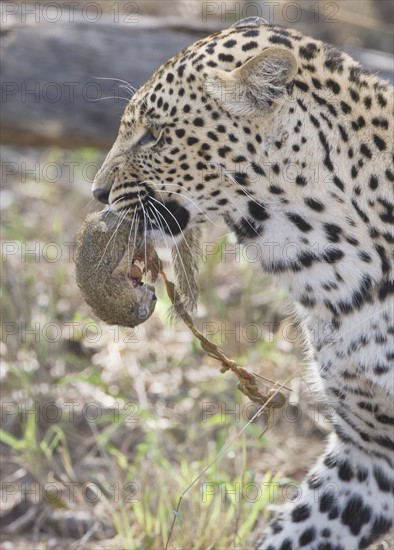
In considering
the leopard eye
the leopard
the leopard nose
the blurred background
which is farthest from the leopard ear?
the blurred background

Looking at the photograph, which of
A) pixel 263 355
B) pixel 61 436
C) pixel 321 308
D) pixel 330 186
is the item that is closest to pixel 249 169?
pixel 330 186

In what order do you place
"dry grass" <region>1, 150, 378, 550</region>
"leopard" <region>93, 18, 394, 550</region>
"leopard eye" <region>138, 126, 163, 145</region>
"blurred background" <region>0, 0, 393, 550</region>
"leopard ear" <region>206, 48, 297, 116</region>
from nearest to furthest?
"leopard ear" <region>206, 48, 297, 116</region>
"leopard" <region>93, 18, 394, 550</region>
"leopard eye" <region>138, 126, 163, 145</region>
"dry grass" <region>1, 150, 378, 550</region>
"blurred background" <region>0, 0, 393, 550</region>

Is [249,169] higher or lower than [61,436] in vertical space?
higher

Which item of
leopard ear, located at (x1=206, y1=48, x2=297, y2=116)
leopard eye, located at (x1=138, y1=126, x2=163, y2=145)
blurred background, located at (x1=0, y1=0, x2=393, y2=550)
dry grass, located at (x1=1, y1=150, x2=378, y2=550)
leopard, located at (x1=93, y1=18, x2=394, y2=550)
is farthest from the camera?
blurred background, located at (x1=0, y1=0, x2=393, y2=550)

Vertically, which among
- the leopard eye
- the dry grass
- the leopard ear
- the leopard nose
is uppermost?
the leopard ear

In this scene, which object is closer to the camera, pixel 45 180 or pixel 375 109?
pixel 375 109

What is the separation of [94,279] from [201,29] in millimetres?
2797

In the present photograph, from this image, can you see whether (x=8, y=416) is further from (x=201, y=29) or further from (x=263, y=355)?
(x=201, y=29)

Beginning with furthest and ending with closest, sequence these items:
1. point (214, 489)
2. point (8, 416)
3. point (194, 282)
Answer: point (8, 416) → point (214, 489) → point (194, 282)

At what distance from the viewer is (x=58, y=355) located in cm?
643

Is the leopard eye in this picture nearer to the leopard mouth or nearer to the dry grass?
the leopard mouth

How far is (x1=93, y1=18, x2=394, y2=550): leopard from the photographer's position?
4012 mm

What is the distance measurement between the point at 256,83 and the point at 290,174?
35cm

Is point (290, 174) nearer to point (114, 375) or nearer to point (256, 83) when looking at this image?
point (256, 83)
